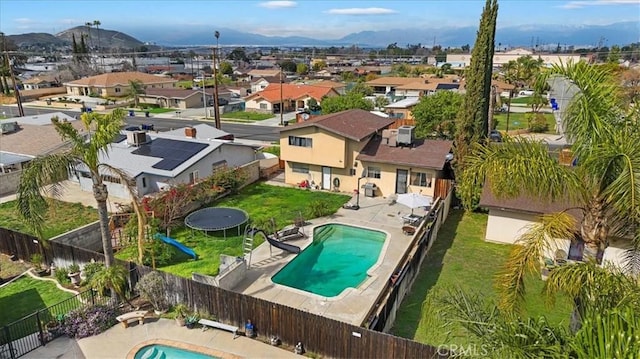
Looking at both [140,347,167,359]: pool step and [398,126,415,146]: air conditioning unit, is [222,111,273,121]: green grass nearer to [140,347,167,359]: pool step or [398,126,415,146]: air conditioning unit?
[398,126,415,146]: air conditioning unit

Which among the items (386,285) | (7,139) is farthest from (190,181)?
(7,139)

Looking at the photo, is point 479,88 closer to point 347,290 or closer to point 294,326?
point 347,290

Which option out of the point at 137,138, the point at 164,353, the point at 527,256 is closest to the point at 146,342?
the point at 164,353

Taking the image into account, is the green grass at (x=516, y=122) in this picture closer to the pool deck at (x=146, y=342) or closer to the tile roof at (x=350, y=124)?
the tile roof at (x=350, y=124)

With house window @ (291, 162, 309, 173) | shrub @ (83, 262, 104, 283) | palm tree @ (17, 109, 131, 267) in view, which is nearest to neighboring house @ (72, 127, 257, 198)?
house window @ (291, 162, 309, 173)

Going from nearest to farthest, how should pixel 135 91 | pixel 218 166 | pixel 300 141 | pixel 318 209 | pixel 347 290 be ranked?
pixel 347 290
pixel 318 209
pixel 300 141
pixel 218 166
pixel 135 91

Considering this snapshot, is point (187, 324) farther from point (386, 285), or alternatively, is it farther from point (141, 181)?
point (141, 181)

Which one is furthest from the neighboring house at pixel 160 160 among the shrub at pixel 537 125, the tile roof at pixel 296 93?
the tile roof at pixel 296 93
